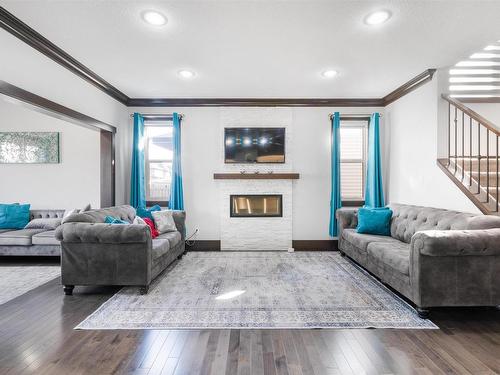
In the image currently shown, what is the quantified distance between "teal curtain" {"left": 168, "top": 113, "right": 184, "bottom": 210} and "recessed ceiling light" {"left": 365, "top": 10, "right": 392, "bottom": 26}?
3.41 m

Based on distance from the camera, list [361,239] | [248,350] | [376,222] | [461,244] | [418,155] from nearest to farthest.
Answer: [248,350] < [461,244] < [361,239] < [376,222] < [418,155]

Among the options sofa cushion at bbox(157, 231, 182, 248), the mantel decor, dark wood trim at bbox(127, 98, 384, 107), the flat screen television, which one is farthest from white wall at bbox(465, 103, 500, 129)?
the mantel decor

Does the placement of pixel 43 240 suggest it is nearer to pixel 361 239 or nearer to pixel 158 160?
pixel 158 160

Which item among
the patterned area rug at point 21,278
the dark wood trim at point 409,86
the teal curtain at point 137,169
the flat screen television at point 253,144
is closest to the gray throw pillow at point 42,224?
the patterned area rug at point 21,278

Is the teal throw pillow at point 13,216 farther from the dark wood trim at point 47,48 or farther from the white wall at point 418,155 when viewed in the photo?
the white wall at point 418,155

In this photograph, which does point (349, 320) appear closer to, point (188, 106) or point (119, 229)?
point (119, 229)

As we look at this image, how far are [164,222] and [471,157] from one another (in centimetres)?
408

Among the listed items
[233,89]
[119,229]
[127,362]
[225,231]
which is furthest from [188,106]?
[127,362]

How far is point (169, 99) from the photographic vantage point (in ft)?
16.9

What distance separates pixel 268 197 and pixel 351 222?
1.49 m

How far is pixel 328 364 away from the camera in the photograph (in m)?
1.91

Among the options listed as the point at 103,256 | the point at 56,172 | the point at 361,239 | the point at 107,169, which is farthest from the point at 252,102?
the point at 56,172

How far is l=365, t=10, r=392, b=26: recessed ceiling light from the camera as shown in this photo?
256 cm

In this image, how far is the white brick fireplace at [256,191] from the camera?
17.1 ft
